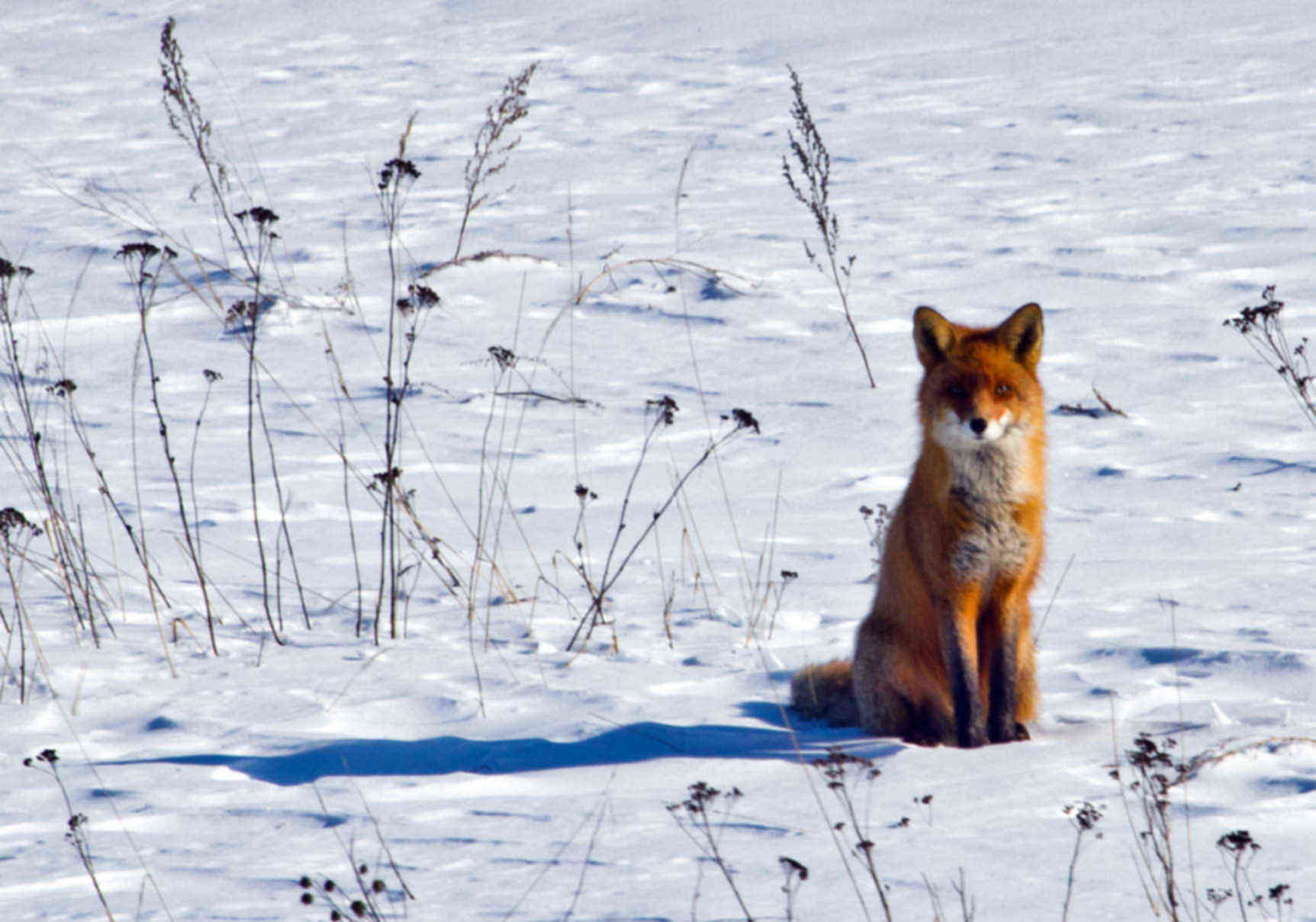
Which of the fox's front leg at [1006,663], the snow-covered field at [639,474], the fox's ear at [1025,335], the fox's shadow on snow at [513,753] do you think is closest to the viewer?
the snow-covered field at [639,474]

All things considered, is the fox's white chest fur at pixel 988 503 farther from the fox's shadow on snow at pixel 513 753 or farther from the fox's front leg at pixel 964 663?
the fox's shadow on snow at pixel 513 753

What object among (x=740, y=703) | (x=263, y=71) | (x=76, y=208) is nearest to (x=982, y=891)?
(x=740, y=703)

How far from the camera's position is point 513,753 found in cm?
436

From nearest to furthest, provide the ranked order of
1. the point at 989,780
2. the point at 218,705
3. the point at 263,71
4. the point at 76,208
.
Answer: the point at 989,780 < the point at 218,705 < the point at 76,208 < the point at 263,71

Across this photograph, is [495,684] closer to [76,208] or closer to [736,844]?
[736,844]

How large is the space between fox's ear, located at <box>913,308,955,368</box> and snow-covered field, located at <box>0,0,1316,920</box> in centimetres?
133

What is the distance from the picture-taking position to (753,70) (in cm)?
1873

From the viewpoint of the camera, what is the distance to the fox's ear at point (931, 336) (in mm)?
4812

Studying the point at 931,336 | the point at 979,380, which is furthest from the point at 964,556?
the point at 931,336

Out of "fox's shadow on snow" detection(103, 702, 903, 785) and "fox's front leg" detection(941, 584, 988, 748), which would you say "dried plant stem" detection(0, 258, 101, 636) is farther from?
"fox's front leg" detection(941, 584, 988, 748)

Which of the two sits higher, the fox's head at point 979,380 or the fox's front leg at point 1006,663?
the fox's head at point 979,380

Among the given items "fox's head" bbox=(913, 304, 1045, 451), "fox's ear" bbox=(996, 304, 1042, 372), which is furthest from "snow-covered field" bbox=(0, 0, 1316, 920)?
"fox's ear" bbox=(996, 304, 1042, 372)

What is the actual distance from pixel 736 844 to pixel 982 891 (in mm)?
662

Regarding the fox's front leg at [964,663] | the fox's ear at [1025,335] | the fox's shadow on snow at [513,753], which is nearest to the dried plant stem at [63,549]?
the fox's shadow on snow at [513,753]
